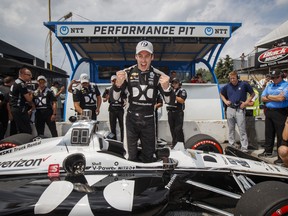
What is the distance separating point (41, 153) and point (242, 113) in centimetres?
436

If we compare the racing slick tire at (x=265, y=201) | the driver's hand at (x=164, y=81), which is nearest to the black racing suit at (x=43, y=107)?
the driver's hand at (x=164, y=81)

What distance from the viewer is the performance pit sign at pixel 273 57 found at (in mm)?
20541

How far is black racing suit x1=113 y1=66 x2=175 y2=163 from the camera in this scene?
3.05 meters

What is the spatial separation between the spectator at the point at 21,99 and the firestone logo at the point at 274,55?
20.6m

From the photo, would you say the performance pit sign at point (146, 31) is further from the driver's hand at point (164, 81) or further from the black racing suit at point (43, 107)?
the driver's hand at point (164, 81)

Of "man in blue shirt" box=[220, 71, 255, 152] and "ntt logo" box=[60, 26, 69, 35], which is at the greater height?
"ntt logo" box=[60, 26, 69, 35]

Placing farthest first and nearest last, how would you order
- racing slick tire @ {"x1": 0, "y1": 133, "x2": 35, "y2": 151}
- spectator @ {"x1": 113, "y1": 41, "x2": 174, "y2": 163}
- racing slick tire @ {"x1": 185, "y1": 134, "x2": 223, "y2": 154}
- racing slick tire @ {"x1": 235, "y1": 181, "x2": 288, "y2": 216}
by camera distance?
racing slick tire @ {"x1": 185, "y1": 134, "x2": 223, "y2": 154} < racing slick tire @ {"x1": 0, "y1": 133, "x2": 35, "y2": 151} < spectator @ {"x1": 113, "y1": 41, "x2": 174, "y2": 163} < racing slick tire @ {"x1": 235, "y1": 181, "x2": 288, "y2": 216}

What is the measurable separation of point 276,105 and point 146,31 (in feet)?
11.8

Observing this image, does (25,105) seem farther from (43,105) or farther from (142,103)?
(142,103)

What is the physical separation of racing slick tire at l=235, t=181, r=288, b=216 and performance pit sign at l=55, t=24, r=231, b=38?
203 inches

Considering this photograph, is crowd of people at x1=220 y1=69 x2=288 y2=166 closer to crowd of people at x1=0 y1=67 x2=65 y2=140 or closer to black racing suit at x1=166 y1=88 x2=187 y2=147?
black racing suit at x1=166 y1=88 x2=187 y2=147

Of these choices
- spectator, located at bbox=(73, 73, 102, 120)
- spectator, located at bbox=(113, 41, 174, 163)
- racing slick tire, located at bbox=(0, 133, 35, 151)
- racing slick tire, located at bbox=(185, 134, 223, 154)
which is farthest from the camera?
spectator, located at bbox=(73, 73, 102, 120)

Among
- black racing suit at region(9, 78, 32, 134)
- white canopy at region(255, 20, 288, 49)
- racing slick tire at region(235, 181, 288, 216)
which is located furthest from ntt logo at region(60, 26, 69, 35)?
white canopy at region(255, 20, 288, 49)

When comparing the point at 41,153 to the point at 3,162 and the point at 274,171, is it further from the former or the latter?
the point at 274,171
